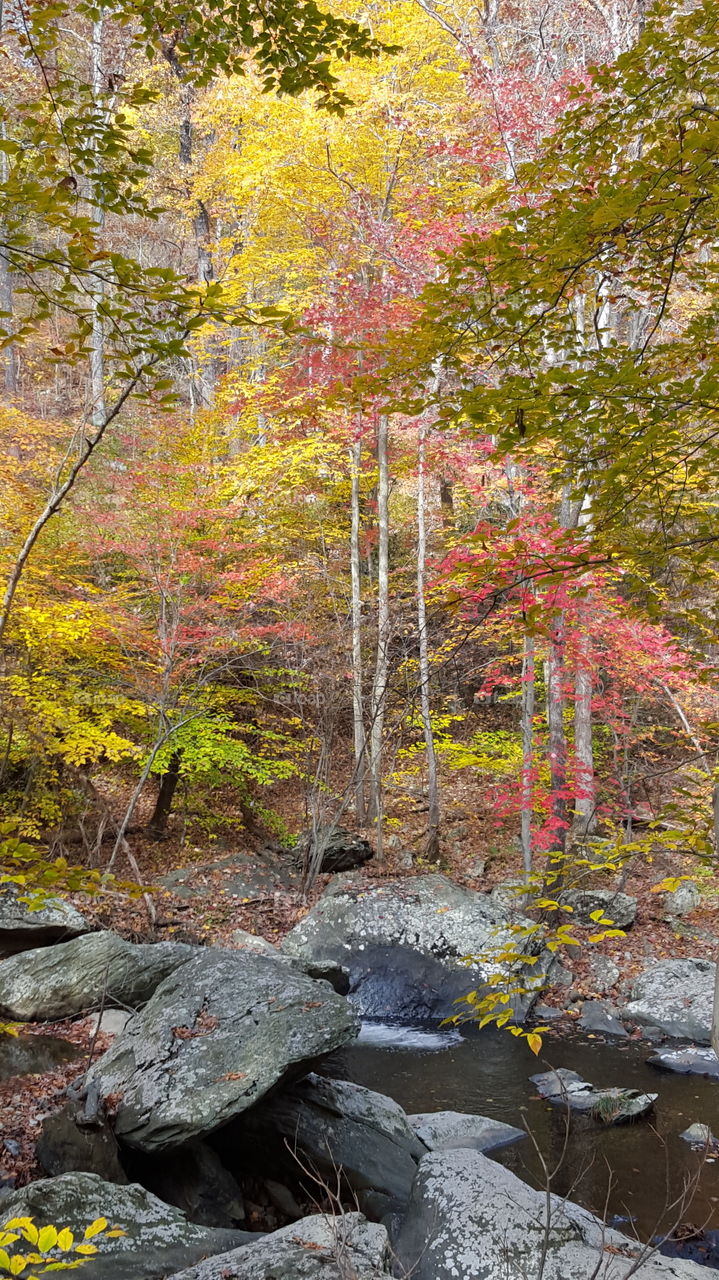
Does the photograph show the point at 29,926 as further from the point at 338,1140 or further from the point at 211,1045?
the point at 338,1140

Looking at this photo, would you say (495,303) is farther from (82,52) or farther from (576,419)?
(82,52)

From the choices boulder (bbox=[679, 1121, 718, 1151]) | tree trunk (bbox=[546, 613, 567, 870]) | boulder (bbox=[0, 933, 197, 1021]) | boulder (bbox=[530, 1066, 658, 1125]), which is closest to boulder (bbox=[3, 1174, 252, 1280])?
boulder (bbox=[0, 933, 197, 1021])

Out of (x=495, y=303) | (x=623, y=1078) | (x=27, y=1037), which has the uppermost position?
(x=495, y=303)

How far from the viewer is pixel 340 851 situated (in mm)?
11367

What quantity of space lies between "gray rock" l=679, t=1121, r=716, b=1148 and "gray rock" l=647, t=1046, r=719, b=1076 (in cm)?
111

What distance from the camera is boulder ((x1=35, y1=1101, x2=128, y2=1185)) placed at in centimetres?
457

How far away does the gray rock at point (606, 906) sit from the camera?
10.1m

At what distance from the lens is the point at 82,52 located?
17844mm

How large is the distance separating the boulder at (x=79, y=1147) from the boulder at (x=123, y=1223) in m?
0.48

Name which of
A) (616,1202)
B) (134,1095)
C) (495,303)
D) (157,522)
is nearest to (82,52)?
(157,522)

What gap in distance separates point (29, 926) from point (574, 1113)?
17.6 ft

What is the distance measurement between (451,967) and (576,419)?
7302 mm

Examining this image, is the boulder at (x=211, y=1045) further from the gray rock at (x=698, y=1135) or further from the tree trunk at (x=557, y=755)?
the tree trunk at (x=557, y=755)

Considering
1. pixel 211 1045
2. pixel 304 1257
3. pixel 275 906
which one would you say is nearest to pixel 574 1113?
pixel 211 1045
